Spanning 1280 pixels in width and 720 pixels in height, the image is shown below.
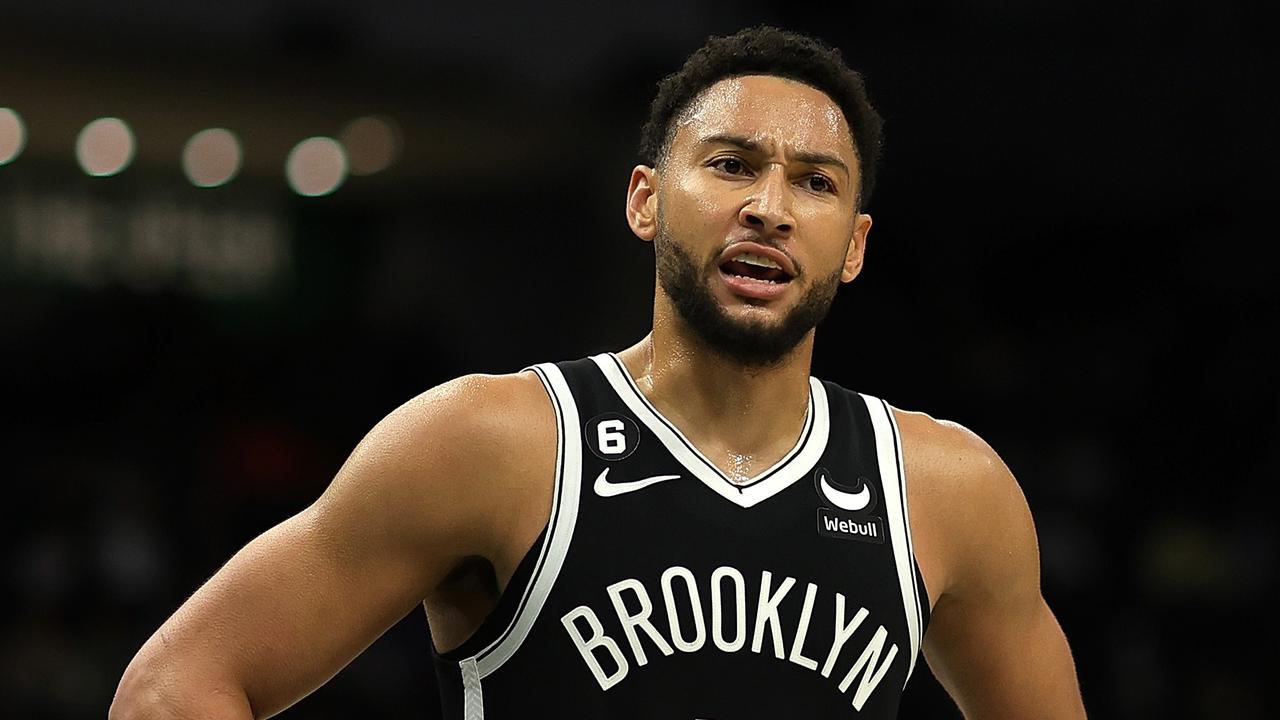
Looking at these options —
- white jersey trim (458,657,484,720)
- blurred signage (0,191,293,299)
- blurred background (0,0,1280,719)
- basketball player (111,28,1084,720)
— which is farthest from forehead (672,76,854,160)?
blurred signage (0,191,293,299)

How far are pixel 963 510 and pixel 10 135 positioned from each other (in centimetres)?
486

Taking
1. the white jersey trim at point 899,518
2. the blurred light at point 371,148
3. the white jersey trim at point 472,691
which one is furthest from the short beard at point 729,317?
the blurred light at point 371,148

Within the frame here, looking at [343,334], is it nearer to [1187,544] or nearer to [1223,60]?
[1187,544]

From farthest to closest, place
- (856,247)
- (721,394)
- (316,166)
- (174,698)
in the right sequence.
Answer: (316,166)
(856,247)
(721,394)
(174,698)

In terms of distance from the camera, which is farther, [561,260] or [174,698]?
[561,260]

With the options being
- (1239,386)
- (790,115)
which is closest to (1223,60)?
(1239,386)

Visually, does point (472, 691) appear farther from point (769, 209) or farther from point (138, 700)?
point (769, 209)

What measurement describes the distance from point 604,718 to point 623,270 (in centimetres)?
421

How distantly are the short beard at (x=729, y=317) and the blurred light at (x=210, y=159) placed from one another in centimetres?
430

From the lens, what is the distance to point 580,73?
247 inches

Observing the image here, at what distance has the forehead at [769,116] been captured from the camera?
2.25 meters

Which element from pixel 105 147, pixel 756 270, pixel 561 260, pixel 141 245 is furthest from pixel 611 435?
pixel 105 147

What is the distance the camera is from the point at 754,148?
7.30 feet

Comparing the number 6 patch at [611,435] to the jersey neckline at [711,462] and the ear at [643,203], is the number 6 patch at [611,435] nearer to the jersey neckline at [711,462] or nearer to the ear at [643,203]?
the jersey neckline at [711,462]
